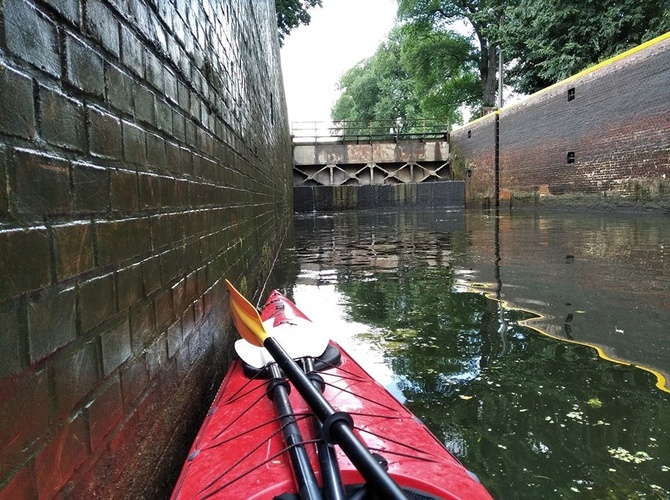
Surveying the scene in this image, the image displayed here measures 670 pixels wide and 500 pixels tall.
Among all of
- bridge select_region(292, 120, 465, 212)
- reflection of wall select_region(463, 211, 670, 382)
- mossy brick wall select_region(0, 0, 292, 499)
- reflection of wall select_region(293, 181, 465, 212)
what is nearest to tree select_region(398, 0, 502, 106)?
bridge select_region(292, 120, 465, 212)

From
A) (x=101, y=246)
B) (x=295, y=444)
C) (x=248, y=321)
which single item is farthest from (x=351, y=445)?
(x=248, y=321)

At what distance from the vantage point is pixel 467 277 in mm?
5574

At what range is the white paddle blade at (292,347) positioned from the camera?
2.19 m

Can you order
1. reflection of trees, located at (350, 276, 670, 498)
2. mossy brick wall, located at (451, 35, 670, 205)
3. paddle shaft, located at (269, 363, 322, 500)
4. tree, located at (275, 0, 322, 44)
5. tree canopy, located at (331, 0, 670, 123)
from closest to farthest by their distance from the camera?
paddle shaft, located at (269, 363, 322, 500)
reflection of trees, located at (350, 276, 670, 498)
mossy brick wall, located at (451, 35, 670, 205)
tree canopy, located at (331, 0, 670, 123)
tree, located at (275, 0, 322, 44)

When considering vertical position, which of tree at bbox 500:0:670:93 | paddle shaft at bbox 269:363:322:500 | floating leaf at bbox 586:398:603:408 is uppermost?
tree at bbox 500:0:670:93

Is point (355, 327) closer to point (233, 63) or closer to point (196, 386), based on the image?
point (196, 386)

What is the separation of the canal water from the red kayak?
514 mm

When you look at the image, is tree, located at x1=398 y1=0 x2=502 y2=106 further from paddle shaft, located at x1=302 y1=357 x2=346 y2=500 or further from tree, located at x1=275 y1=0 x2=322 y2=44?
paddle shaft, located at x1=302 y1=357 x2=346 y2=500

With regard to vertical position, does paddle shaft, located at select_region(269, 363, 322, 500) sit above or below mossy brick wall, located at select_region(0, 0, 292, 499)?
below

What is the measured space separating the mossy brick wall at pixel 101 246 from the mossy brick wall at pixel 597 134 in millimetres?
13264

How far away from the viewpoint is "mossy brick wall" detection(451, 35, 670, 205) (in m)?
12.2

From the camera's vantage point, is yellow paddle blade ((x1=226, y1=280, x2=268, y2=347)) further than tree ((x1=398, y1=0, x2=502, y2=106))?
No

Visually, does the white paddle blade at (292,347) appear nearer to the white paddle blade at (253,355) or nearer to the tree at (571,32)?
the white paddle blade at (253,355)

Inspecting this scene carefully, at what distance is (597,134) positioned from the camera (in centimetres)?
1441
